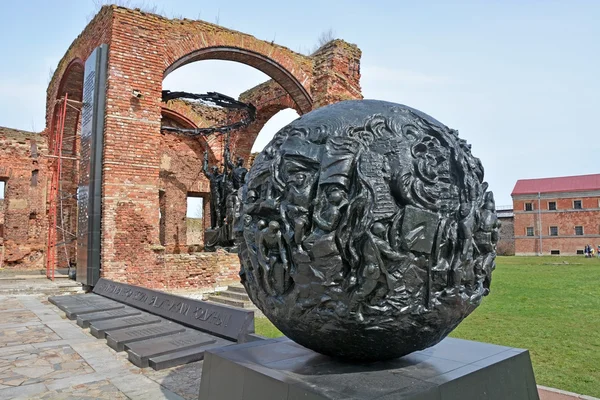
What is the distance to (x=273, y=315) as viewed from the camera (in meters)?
2.69

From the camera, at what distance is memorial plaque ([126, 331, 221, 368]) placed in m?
4.55

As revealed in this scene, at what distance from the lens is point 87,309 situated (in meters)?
7.46

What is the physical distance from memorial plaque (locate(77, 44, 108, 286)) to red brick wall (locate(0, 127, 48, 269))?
7444 mm

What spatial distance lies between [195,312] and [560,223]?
40.0m

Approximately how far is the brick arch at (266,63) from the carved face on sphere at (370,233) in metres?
10.5

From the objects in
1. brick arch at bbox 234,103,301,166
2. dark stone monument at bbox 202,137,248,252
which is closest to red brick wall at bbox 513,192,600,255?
brick arch at bbox 234,103,301,166

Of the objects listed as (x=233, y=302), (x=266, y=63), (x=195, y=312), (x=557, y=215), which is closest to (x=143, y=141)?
(x=233, y=302)

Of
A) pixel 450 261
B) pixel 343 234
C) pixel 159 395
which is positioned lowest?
pixel 159 395

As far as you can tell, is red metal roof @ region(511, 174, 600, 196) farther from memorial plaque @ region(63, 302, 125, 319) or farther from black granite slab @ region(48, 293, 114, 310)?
memorial plaque @ region(63, 302, 125, 319)

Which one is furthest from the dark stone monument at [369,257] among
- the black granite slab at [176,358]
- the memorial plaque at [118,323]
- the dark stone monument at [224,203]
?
the dark stone monument at [224,203]

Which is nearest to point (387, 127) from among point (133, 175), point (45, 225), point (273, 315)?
point (273, 315)

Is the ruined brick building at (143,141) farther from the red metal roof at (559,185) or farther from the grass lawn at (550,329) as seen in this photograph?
the red metal roof at (559,185)

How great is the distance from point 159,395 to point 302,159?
2469 millimetres

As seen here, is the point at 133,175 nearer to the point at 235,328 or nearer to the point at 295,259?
the point at 235,328
